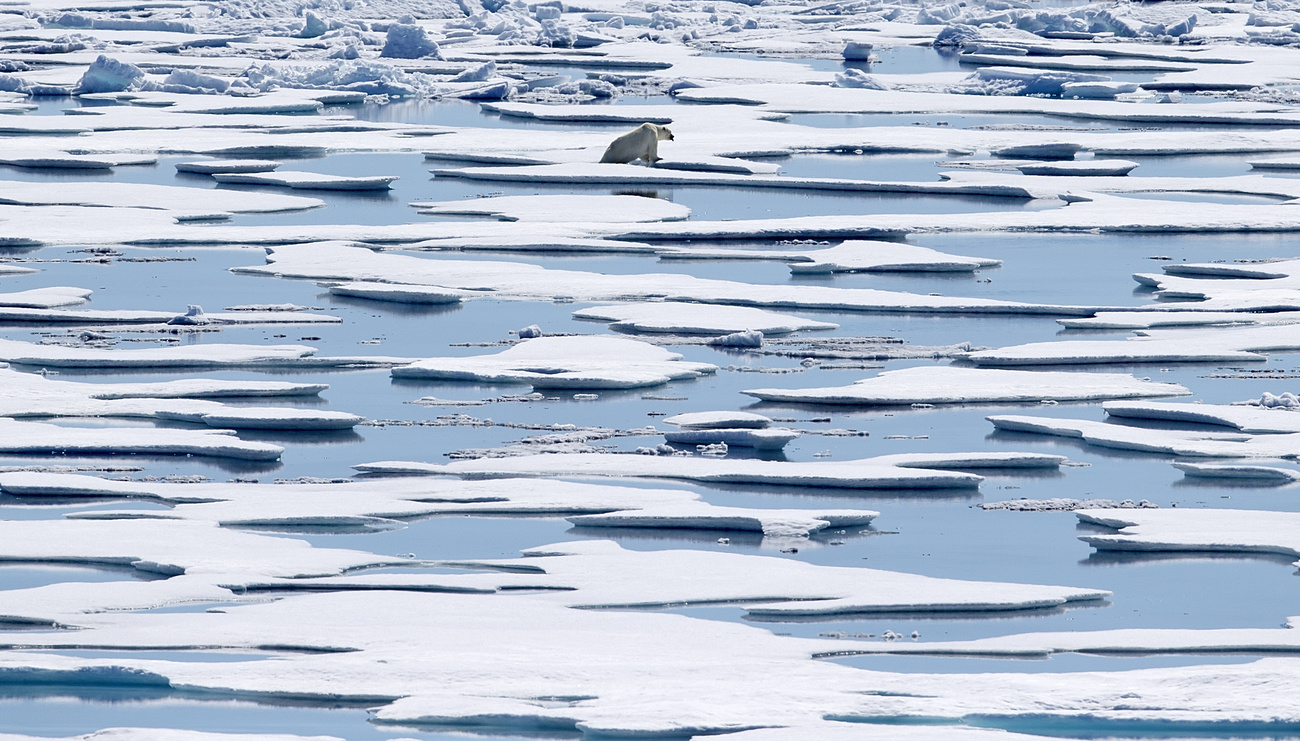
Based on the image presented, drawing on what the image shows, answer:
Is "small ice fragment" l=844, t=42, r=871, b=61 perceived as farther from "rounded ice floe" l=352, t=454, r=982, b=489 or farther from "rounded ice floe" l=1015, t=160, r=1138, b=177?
"rounded ice floe" l=352, t=454, r=982, b=489

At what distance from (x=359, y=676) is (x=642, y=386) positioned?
119 inches

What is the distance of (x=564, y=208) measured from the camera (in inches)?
448

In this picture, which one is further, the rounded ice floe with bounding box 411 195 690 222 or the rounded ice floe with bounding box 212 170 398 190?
the rounded ice floe with bounding box 212 170 398 190

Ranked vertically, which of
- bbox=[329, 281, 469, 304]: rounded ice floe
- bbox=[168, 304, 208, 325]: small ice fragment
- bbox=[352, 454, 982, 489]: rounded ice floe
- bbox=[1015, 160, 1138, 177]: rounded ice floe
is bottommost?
bbox=[1015, 160, 1138, 177]: rounded ice floe

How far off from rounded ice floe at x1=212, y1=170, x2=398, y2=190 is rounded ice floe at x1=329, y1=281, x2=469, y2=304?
338cm

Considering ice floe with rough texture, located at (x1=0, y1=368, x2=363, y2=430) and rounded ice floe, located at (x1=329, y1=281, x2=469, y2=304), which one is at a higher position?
ice floe with rough texture, located at (x1=0, y1=368, x2=363, y2=430)

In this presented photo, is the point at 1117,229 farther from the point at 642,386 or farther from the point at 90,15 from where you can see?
the point at 90,15

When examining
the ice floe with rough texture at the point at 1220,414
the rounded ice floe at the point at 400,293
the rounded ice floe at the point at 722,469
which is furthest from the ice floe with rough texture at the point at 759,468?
the rounded ice floe at the point at 400,293

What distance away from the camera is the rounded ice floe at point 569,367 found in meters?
6.92

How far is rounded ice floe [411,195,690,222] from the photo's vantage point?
436 inches

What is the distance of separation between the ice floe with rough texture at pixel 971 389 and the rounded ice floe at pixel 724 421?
1.38 feet

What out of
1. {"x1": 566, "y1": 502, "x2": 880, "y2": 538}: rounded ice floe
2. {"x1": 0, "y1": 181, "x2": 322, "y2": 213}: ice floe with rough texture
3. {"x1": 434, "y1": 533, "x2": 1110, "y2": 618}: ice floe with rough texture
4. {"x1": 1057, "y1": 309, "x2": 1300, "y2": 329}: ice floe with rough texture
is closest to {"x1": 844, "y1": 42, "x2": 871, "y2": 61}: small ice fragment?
{"x1": 0, "y1": 181, "x2": 322, "y2": 213}: ice floe with rough texture

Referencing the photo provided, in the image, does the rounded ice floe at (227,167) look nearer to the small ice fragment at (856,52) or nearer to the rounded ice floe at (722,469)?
the rounded ice floe at (722,469)

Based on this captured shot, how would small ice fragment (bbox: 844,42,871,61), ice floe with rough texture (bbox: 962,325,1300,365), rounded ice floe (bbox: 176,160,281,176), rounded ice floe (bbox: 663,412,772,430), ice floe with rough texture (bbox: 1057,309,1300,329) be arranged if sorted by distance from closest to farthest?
rounded ice floe (bbox: 663,412,772,430) < ice floe with rough texture (bbox: 962,325,1300,365) < ice floe with rough texture (bbox: 1057,309,1300,329) < rounded ice floe (bbox: 176,160,281,176) < small ice fragment (bbox: 844,42,871,61)
